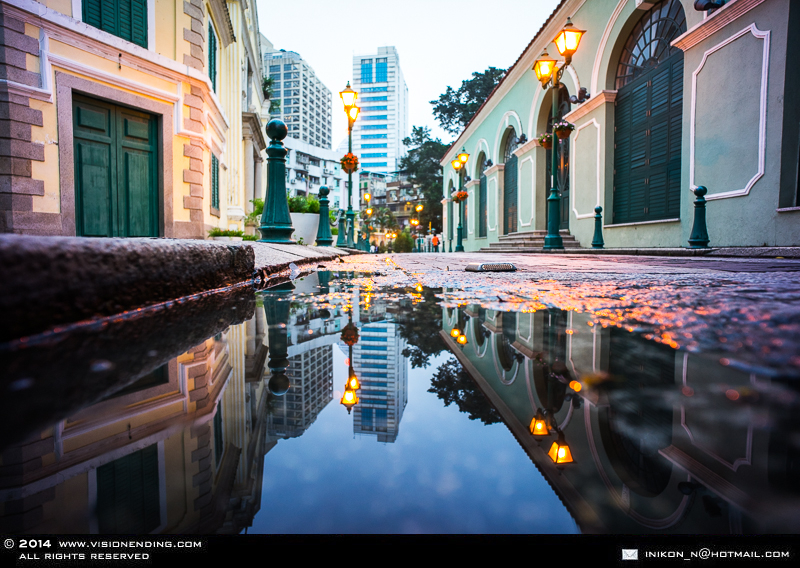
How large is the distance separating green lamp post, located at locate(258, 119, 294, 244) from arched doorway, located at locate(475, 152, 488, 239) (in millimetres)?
17374

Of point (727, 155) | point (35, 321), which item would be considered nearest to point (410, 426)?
point (35, 321)

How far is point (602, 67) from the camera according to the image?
32.7ft

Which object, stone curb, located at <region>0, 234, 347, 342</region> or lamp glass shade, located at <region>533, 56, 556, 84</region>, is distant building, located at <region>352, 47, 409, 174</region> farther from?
stone curb, located at <region>0, 234, 347, 342</region>

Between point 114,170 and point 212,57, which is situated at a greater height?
point 212,57

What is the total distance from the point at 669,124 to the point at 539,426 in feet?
32.5

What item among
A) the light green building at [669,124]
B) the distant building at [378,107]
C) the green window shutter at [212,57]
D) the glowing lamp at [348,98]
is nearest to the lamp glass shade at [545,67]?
the light green building at [669,124]

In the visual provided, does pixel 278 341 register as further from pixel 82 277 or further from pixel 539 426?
pixel 539 426

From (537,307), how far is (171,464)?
3.88 feet

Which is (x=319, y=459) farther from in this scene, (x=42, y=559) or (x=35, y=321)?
(x=35, y=321)

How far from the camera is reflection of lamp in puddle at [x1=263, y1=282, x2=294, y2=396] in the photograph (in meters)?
0.65

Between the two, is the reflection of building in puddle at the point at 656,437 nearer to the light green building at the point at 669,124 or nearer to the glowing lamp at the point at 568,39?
the light green building at the point at 669,124

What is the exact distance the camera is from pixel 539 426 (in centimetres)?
47

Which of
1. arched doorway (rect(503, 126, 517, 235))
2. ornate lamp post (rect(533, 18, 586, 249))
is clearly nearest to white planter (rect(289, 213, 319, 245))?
ornate lamp post (rect(533, 18, 586, 249))

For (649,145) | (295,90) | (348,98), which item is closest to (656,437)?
(649,145)
